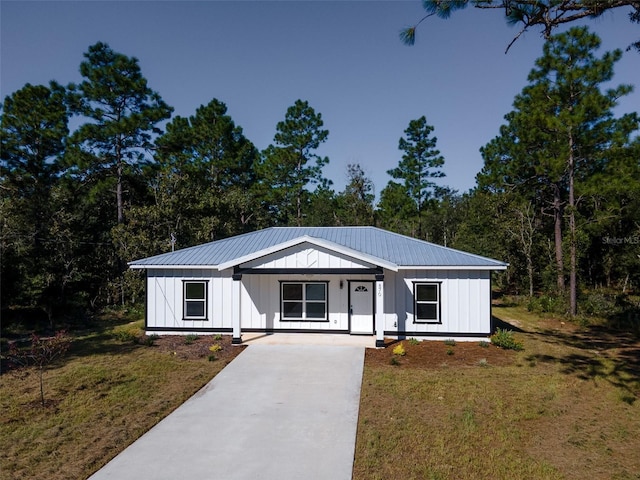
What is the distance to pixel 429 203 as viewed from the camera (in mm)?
41562

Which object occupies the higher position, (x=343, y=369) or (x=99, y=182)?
(x=99, y=182)

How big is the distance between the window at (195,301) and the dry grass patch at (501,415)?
23.5ft

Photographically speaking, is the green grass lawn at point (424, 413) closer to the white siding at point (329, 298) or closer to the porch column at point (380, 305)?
the porch column at point (380, 305)

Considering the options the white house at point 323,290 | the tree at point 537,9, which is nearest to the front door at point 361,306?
the white house at point 323,290

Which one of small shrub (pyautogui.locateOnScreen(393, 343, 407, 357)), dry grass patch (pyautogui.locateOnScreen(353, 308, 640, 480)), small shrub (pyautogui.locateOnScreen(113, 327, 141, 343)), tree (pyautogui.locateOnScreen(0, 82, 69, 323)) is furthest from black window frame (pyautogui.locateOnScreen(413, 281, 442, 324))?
tree (pyautogui.locateOnScreen(0, 82, 69, 323))

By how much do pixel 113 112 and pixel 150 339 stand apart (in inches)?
761

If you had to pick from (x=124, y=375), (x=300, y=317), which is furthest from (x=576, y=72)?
(x=124, y=375)

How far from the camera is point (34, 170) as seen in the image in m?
25.8

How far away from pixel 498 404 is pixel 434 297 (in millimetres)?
6334

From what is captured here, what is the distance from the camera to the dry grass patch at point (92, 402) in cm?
704

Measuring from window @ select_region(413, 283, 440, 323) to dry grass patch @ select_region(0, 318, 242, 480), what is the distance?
271 inches

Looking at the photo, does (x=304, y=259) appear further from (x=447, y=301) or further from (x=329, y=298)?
(x=447, y=301)

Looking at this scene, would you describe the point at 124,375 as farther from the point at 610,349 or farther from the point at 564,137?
the point at 564,137

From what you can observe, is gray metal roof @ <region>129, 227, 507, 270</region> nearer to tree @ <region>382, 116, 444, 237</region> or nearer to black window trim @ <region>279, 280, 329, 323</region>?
black window trim @ <region>279, 280, 329, 323</region>
